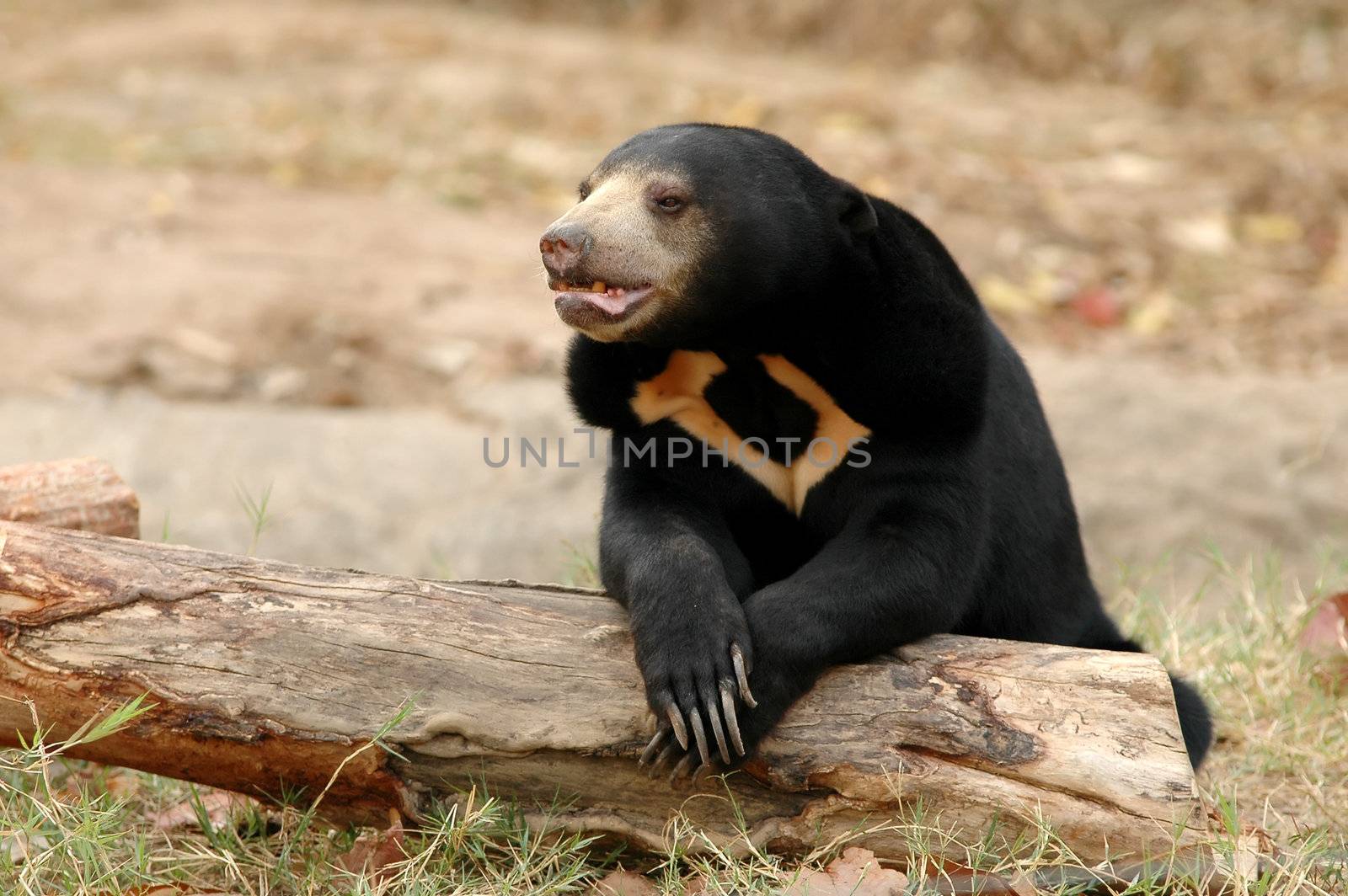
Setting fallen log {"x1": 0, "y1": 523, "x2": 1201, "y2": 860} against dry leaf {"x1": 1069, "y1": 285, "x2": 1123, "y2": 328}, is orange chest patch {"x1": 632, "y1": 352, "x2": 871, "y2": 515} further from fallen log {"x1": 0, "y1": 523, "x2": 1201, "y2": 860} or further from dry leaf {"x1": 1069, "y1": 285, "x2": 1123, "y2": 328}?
dry leaf {"x1": 1069, "y1": 285, "x2": 1123, "y2": 328}

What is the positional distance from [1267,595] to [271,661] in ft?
9.27

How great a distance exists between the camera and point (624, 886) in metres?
2.72

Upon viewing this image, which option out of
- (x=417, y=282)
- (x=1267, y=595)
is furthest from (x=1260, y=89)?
(x=1267, y=595)

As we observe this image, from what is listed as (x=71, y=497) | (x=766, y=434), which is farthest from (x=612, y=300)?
(x=71, y=497)

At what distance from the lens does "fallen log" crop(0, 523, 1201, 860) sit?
2.65 m

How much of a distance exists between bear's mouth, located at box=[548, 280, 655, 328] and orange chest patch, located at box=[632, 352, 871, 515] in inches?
11.7

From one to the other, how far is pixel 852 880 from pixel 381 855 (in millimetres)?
862

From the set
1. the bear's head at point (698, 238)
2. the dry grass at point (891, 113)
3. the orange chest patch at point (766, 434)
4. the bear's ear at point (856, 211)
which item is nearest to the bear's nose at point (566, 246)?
the bear's head at point (698, 238)

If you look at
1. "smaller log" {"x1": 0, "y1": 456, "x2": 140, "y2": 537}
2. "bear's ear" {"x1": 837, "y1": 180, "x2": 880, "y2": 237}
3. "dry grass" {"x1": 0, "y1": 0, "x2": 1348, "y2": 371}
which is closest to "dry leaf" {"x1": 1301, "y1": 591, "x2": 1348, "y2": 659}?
"bear's ear" {"x1": 837, "y1": 180, "x2": 880, "y2": 237}

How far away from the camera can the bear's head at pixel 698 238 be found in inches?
115

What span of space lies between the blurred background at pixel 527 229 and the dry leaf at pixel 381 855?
1.23m

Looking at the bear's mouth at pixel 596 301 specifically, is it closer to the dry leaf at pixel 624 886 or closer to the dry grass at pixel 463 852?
the dry grass at pixel 463 852

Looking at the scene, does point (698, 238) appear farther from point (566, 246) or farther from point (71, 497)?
point (71, 497)

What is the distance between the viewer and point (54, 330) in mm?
7328
